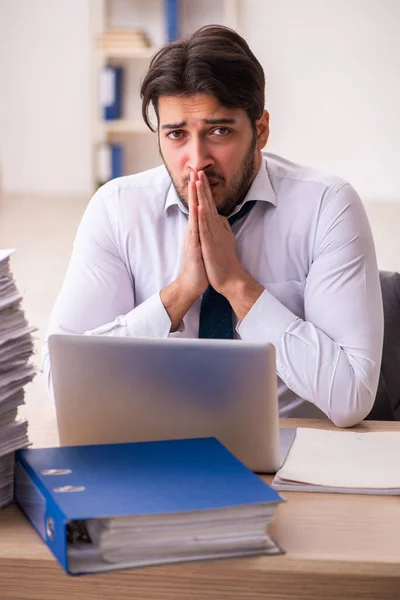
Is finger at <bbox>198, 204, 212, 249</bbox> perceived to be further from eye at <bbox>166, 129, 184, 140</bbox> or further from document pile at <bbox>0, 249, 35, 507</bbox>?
document pile at <bbox>0, 249, 35, 507</bbox>

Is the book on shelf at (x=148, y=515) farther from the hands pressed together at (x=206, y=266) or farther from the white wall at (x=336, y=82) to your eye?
the white wall at (x=336, y=82)

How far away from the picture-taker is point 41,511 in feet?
3.19

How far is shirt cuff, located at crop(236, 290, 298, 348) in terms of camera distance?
5.39ft

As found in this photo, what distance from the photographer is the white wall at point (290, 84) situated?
281 inches

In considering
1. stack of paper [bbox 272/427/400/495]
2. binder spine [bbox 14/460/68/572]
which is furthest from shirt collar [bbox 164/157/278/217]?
binder spine [bbox 14/460/68/572]

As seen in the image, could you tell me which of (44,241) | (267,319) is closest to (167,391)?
(267,319)

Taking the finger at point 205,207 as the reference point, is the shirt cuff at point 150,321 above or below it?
below

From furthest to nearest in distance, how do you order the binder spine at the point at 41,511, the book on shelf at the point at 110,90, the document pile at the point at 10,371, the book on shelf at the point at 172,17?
the book on shelf at the point at 110,90, the book on shelf at the point at 172,17, the document pile at the point at 10,371, the binder spine at the point at 41,511

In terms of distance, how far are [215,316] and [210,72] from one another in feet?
1.52

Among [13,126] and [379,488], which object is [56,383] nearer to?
[379,488]

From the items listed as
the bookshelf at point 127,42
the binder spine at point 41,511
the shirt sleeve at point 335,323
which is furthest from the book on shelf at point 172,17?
the binder spine at point 41,511

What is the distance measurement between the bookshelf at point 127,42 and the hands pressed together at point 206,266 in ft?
17.6

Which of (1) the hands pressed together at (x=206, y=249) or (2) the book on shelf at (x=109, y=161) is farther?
(2) the book on shelf at (x=109, y=161)

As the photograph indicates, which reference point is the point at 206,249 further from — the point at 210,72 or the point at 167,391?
the point at 167,391
